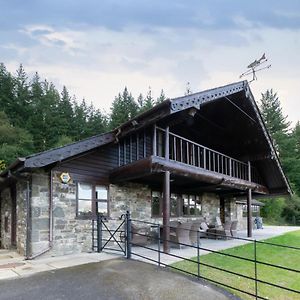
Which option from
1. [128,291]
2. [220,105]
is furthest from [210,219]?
[128,291]

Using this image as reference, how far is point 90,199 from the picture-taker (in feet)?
33.5

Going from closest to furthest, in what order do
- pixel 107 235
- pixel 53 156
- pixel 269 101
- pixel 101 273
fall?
pixel 101 273 → pixel 53 156 → pixel 107 235 → pixel 269 101

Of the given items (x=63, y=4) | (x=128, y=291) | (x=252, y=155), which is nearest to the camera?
(x=128, y=291)

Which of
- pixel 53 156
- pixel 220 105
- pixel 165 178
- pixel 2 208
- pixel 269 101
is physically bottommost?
pixel 2 208

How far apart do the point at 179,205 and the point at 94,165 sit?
5.48m

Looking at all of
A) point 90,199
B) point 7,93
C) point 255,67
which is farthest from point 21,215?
point 7,93

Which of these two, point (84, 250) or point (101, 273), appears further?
point (84, 250)

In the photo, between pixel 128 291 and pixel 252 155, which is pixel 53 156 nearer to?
pixel 128 291

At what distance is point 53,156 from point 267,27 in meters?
8.05

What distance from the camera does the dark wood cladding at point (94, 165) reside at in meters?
9.85

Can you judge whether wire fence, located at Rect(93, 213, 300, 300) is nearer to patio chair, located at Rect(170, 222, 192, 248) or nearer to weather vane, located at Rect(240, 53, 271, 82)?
patio chair, located at Rect(170, 222, 192, 248)

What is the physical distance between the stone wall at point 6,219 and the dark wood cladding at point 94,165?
368cm

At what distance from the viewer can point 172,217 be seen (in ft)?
45.6

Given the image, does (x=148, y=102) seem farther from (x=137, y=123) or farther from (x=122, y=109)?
(x=137, y=123)
